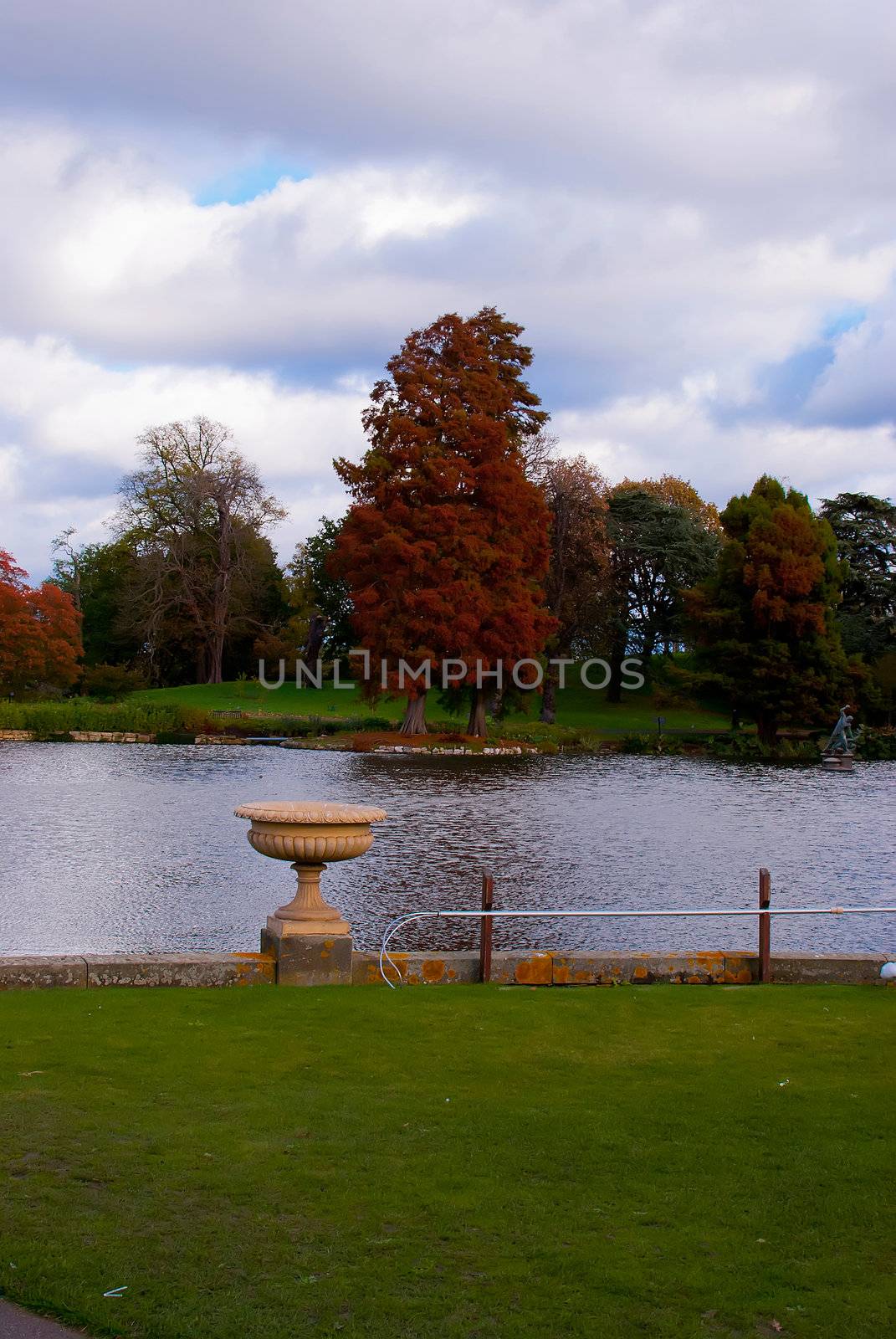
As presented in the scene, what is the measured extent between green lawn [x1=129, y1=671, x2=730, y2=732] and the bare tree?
487 centimetres

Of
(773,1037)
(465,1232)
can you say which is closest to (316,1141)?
(465,1232)

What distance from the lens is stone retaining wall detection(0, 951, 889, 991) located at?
8.23 meters

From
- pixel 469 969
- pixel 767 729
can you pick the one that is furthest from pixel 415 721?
pixel 469 969

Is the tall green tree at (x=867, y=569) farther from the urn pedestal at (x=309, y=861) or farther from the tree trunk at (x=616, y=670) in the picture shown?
the urn pedestal at (x=309, y=861)

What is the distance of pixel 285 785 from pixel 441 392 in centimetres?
2106

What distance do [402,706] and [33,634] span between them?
1732 cm

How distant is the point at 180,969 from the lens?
8461 mm

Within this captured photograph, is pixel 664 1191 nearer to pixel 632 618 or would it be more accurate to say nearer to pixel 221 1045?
pixel 221 1045

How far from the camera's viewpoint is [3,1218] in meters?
4.31

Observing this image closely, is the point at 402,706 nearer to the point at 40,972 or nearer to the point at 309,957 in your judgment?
the point at 309,957

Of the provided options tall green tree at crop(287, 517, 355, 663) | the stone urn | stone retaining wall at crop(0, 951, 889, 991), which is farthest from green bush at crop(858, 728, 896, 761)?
the stone urn

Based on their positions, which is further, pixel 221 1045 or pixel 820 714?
pixel 820 714

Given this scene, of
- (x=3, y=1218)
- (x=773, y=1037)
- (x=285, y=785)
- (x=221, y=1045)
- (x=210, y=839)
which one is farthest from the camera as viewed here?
(x=285, y=785)

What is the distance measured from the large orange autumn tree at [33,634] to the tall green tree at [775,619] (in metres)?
27.0
